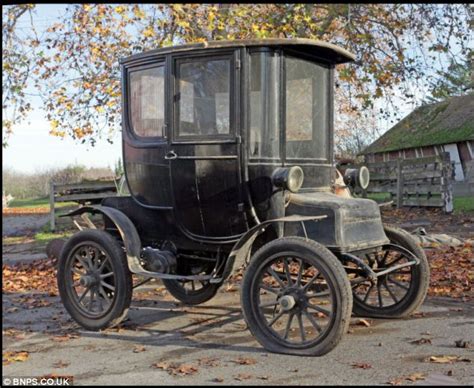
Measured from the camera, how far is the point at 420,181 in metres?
18.1

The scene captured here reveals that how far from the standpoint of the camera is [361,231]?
515 centimetres

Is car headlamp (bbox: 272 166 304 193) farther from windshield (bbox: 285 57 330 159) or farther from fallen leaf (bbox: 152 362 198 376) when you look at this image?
fallen leaf (bbox: 152 362 198 376)

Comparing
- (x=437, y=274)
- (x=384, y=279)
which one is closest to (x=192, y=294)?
(x=384, y=279)

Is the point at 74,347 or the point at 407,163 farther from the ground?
the point at 407,163

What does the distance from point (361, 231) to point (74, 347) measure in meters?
2.64

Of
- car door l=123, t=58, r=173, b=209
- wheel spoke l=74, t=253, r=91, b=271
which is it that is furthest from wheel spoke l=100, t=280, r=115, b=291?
car door l=123, t=58, r=173, b=209

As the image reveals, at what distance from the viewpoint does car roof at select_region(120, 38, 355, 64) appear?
16.4 ft

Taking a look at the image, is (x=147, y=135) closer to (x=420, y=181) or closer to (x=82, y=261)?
(x=82, y=261)

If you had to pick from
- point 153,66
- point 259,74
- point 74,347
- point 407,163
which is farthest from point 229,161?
point 407,163

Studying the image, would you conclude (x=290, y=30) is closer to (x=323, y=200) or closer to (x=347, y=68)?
(x=347, y=68)

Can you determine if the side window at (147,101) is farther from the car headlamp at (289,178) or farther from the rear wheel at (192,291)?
the rear wheel at (192,291)

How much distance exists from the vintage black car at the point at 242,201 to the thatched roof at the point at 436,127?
28.5 metres

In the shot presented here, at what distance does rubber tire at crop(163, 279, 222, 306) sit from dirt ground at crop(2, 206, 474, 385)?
12 centimetres

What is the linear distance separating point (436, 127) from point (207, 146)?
34.4 meters
